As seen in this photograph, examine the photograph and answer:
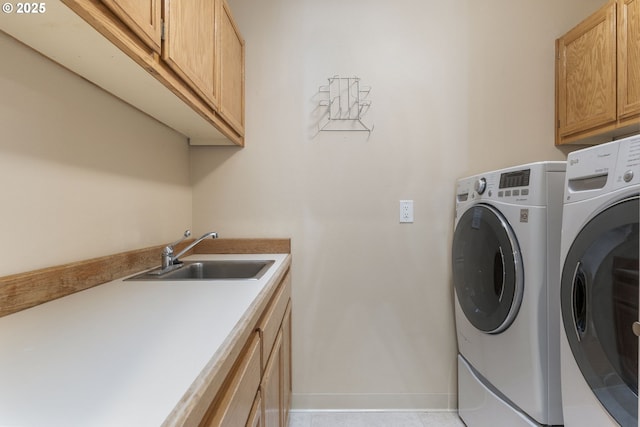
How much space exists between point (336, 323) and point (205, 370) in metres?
1.44

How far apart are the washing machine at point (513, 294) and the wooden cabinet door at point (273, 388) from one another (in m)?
0.96

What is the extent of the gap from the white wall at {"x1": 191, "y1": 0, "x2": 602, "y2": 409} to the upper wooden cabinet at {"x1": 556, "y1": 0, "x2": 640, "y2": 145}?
0.31 feet

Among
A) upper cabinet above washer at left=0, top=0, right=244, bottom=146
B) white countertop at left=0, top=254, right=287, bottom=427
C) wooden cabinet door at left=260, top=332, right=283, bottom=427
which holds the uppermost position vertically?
upper cabinet above washer at left=0, top=0, right=244, bottom=146

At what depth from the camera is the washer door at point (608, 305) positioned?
2.64 ft

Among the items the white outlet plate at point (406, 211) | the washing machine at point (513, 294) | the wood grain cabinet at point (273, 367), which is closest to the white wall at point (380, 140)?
the white outlet plate at point (406, 211)

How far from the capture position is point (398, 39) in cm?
185

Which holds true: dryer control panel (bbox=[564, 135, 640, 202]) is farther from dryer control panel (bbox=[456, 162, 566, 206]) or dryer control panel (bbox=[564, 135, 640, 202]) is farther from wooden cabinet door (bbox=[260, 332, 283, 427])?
wooden cabinet door (bbox=[260, 332, 283, 427])

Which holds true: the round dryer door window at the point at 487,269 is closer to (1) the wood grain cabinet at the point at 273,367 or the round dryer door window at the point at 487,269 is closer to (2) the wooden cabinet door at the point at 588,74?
(2) the wooden cabinet door at the point at 588,74

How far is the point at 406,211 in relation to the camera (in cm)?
185

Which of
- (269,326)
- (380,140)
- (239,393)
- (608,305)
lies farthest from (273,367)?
(380,140)

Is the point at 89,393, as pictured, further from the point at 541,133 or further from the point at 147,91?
the point at 541,133

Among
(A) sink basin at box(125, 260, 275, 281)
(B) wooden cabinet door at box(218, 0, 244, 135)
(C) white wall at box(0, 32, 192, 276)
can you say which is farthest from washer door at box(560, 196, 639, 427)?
(C) white wall at box(0, 32, 192, 276)

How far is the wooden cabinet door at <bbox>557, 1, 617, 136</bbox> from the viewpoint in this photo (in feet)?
4.90

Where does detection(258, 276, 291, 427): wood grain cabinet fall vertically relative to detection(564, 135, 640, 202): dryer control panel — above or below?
below
